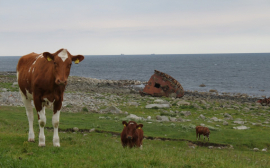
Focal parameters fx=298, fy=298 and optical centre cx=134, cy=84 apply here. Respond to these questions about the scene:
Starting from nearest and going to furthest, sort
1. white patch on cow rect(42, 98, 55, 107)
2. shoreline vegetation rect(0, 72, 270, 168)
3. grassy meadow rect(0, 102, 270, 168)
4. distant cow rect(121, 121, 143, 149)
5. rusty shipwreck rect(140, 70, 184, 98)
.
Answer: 1. grassy meadow rect(0, 102, 270, 168)
2. shoreline vegetation rect(0, 72, 270, 168)
3. white patch on cow rect(42, 98, 55, 107)
4. distant cow rect(121, 121, 143, 149)
5. rusty shipwreck rect(140, 70, 184, 98)

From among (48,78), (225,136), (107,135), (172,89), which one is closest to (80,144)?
(48,78)

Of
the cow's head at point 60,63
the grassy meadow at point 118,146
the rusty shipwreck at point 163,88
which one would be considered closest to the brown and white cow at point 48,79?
the cow's head at point 60,63

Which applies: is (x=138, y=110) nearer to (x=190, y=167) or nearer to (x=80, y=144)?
(x=80, y=144)

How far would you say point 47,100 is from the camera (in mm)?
9734

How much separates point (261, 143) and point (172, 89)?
2773 centimetres

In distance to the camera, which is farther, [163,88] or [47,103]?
[163,88]

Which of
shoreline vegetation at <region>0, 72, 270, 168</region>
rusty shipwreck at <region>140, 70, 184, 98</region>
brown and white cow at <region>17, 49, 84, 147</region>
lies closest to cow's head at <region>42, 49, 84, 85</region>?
brown and white cow at <region>17, 49, 84, 147</region>

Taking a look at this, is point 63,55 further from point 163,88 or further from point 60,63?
point 163,88

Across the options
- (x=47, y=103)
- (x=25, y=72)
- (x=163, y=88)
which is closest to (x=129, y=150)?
(x=47, y=103)

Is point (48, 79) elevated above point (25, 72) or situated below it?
below

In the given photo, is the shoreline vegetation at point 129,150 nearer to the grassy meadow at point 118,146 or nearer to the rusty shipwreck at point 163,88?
the grassy meadow at point 118,146

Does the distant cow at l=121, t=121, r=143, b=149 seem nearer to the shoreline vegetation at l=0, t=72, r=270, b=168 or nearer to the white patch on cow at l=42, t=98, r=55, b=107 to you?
the shoreline vegetation at l=0, t=72, r=270, b=168

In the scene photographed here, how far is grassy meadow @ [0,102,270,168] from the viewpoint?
7995 millimetres

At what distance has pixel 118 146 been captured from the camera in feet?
37.5
